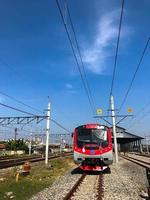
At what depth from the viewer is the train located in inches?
691

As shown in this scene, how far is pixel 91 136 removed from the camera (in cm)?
1817

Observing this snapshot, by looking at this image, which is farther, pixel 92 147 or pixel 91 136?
pixel 91 136

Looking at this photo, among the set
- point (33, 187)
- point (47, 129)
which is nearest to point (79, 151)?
point (33, 187)

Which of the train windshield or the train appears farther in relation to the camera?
the train windshield

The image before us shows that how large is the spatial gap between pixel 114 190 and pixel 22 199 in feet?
12.4

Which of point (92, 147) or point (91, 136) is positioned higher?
point (91, 136)

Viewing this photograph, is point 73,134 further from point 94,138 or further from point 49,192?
point 49,192

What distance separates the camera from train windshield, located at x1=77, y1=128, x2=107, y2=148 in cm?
1798

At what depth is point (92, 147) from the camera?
1772 cm

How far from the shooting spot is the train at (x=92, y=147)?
1755cm

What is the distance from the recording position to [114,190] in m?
11.3

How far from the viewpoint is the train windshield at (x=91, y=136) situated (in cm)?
1798

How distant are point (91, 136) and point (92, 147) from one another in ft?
2.59

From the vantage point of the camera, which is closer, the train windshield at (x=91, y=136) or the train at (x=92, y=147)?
the train at (x=92, y=147)
